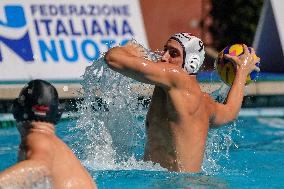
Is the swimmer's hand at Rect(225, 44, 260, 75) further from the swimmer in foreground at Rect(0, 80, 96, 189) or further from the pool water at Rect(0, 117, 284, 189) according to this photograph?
the swimmer in foreground at Rect(0, 80, 96, 189)

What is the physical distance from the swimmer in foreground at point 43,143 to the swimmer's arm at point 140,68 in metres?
1.22

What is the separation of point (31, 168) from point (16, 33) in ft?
21.1

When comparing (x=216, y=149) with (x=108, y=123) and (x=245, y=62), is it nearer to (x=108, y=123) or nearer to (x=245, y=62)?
(x=108, y=123)

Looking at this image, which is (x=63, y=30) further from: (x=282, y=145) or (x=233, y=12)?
(x=233, y=12)

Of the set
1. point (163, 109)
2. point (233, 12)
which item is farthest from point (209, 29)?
point (163, 109)

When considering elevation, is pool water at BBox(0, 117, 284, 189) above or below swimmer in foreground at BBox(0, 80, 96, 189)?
below

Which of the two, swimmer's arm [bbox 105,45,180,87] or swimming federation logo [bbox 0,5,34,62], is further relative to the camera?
swimming federation logo [bbox 0,5,34,62]

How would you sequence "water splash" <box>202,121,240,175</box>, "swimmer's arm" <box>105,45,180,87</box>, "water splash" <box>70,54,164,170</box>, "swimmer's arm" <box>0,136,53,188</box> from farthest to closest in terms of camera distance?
"water splash" <box>202,121,240,175</box> < "water splash" <box>70,54,164,170</box> < "swimmer's arm" <box>105,45,180,87</box> < "swimmer's arm" <box>0,136,53,188</box>

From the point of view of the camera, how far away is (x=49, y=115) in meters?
3.40

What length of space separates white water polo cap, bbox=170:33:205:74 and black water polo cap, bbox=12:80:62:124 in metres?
1.67

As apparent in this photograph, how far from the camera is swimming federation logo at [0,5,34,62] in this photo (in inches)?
367


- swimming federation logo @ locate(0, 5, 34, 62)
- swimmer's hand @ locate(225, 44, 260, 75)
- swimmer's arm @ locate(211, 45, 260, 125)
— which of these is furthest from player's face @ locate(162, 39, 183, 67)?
swimming federation logo @ locate(0, 5, 34, 62)

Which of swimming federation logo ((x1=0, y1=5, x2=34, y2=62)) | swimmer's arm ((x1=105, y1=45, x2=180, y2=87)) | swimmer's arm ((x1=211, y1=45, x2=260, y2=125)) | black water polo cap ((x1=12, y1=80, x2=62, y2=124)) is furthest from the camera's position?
swimming federation logo ((x1=0, y1=5, x2=34, y2=62))

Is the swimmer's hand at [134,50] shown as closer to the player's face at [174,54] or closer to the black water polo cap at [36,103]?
the player's face at [174,54]
